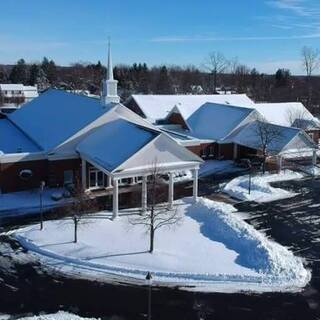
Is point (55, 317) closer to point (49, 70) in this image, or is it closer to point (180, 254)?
point (180, 254)

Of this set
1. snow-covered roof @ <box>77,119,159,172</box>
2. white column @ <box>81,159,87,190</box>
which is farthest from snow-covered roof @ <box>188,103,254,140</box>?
white column @ <box>81,159,87,190</box>

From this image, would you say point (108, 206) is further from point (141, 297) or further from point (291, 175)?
point (291, 175)

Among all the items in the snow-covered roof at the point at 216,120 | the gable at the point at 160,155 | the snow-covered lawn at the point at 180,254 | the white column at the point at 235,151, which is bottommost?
the snow-covered lawn at the point at 180,254

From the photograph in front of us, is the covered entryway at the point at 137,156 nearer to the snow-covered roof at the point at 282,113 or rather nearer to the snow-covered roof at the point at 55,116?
the snow-covered roof at the point at 55,116

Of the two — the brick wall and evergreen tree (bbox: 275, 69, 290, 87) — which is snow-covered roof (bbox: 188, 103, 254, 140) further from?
evergreen tree (bbox: 275, 69, 290, 87)

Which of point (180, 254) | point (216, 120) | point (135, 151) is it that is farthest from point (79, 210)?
point (216, 120)

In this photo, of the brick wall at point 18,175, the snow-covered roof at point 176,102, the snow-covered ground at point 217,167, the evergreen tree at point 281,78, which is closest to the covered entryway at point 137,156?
the brick wall at point 18,175

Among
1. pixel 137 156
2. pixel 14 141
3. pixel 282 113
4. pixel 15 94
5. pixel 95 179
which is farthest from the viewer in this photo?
pixel 15 94
